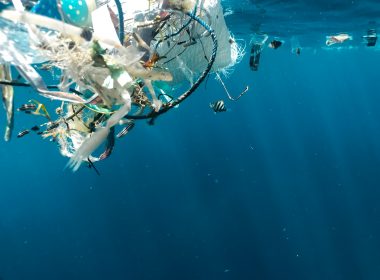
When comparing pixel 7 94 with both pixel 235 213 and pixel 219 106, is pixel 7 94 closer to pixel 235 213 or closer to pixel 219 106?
pixel 219 106

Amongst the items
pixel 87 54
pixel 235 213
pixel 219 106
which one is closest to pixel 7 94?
pixel 87 54

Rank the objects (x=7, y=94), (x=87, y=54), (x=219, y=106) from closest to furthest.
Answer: (x=87, y=54) → (x=7, y=94) → (x=219, y=106)

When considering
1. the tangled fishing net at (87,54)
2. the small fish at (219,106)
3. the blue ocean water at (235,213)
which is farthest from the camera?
the blue ocean water at (235,213)

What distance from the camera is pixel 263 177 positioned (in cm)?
3850

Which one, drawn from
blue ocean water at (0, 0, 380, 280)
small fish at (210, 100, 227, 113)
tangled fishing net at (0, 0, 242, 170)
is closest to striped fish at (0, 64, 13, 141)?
tangled fishing net at (0, 0, 242, 170)

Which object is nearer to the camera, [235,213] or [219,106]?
[219,106]

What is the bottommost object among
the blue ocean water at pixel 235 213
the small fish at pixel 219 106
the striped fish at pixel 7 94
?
the blue ocean water at pixel 235 213

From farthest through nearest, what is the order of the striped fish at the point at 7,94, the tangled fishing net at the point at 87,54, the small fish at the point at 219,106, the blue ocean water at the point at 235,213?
the blue ocean water at the point at 235,213
the small fish at the point at 219,106
the striped fish at the point at 7,94
the tangled fishing net at the point at 87,54

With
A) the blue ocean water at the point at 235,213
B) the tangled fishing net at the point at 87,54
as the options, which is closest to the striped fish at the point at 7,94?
the tangled fishing net at the point at 87,54

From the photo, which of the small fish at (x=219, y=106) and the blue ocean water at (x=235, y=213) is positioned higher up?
the small fish at (x=219, y=106)

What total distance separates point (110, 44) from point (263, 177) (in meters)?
38.0

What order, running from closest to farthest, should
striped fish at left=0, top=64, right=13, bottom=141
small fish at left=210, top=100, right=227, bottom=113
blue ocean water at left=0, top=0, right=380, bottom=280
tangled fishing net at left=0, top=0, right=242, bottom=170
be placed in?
tangled fishing net at left=0, top=0, right=242, bottom=170
striped fish at left=0, top=64, right=13, bottom=141
small fish at left=210, top=100, right=227, bottom=113
blue ocean water at left=0, top=0, right=380, bottom=280

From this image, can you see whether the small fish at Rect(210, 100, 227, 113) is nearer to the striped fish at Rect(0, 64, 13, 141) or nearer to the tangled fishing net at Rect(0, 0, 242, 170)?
the tangled fishing net at Rect(0, 0, 242, 170)

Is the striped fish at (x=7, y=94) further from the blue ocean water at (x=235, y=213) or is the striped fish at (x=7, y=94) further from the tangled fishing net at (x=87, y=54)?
the blue ocean water at (x=235, y=213)
